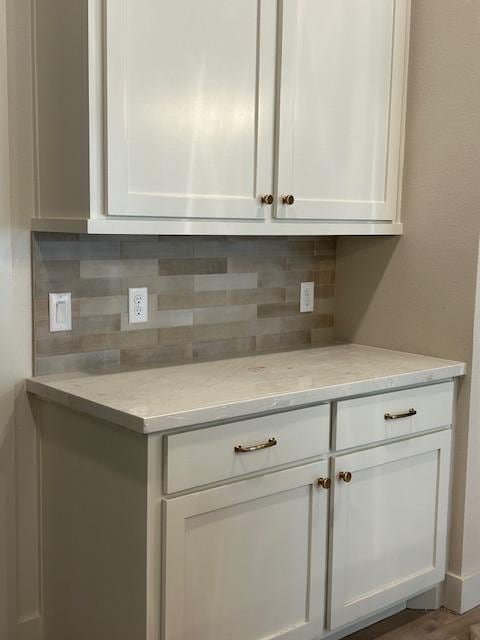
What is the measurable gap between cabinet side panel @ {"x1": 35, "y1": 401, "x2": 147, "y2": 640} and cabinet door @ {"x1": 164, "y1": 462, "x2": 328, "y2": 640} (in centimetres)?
9

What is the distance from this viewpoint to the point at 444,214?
2588 mm

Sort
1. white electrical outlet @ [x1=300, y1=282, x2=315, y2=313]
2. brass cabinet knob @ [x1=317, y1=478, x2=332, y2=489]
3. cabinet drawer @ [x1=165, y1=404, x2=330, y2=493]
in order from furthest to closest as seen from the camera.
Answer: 1. white electrical outlet @ [x1=300, y1=282, x2=315, y2=313]
2. brass cabinet knob @ [x1=317, y1=478, x2=332, y2=489]
3. cabinet drawer @ [x1=165, y1=404, x2=330, y2=493]

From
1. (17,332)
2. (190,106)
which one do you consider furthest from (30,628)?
(190,106)

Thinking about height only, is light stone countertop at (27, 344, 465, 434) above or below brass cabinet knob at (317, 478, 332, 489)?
above

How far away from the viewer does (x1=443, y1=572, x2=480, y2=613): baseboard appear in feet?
8.62

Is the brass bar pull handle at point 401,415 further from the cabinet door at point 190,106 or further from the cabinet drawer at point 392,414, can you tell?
the cabinet door at point 190,106

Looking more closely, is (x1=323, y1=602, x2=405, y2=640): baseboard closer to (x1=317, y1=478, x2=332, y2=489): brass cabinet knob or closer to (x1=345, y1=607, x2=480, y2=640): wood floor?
(x1=345, y1=607, x2=480, y2=640): wood floor

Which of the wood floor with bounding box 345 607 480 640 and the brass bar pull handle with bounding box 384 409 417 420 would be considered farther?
the wood floor with bounding box 345 607 480 640

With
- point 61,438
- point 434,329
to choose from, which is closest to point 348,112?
point 434,329

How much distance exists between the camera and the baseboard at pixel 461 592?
263 cm

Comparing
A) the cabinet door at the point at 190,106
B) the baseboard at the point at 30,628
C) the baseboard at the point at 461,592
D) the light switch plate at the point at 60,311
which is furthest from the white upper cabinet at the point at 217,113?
the baseboard at the point at 461,592

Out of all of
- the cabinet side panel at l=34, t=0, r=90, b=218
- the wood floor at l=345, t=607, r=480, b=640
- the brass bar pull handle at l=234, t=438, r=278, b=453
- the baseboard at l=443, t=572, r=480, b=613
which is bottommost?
the wood floor at l=345, t=607, r=480, b=640

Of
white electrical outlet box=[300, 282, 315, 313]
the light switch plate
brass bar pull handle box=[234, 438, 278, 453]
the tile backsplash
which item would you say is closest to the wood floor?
brass bar pull handle box=[234, 438, 278, 453]

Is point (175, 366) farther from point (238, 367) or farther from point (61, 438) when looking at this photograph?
point (61, 438)
